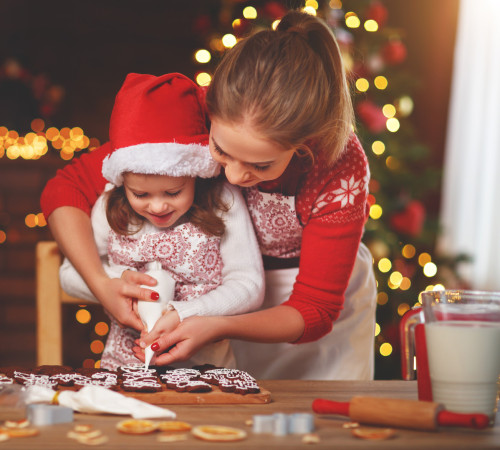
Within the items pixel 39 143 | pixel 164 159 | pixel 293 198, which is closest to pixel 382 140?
pixel 293 198

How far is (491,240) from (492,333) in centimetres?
384

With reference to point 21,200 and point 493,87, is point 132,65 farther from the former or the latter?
point 493,87

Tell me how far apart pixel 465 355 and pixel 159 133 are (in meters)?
0.65

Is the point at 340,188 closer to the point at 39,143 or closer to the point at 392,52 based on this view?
the point at 392,52

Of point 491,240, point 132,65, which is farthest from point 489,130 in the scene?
point 132,65

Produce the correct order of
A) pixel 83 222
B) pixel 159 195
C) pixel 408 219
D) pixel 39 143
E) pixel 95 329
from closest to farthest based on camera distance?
pixel 159 195 → pixel 83 222 → pixel 408 219 → pixel 95 329 → pixel 39 143

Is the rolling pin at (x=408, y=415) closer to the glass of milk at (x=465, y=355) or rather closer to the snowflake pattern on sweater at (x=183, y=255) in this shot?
the glass of milk at (x=465, y=355)

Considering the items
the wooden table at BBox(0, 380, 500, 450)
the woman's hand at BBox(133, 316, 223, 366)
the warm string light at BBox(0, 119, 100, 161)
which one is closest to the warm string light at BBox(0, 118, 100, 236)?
the warm string light at BBox(0, 119, 100, 161)

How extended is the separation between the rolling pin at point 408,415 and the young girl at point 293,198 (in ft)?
1.29

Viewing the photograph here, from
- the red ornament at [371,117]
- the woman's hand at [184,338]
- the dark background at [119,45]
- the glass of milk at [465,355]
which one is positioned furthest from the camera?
the dark background at [119,45]

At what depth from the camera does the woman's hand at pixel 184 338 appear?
1108 millimetres

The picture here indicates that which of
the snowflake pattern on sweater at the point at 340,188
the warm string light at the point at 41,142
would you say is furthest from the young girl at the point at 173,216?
the warm string light at the point at 41,142

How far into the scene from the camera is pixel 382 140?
3.05 meters

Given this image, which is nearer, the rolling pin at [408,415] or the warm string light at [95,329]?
the rolling pin at [408,415]
